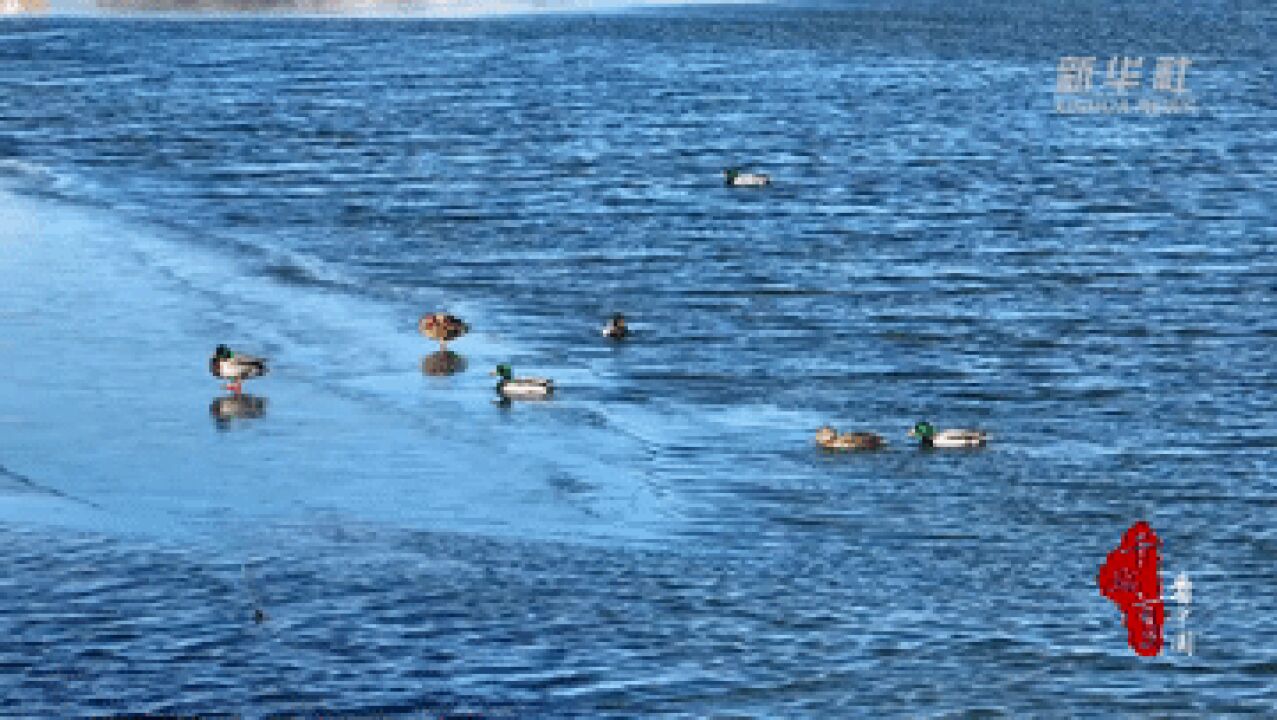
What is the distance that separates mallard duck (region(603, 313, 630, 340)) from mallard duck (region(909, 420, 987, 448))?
9471mm

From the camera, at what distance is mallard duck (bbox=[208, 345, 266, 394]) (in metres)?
36.0

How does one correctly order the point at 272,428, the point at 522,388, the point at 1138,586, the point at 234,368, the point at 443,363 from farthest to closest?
the point at 443,363 < the point at 522,388 < the point at 234,368 < the point at 272,428 < the point at 1138,586

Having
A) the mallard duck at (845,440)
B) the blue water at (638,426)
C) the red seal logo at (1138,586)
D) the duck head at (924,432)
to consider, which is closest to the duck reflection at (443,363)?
the blue water at (638,426)

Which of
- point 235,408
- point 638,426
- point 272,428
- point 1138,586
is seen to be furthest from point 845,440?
point 235,408

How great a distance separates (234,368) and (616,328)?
27.8 ft

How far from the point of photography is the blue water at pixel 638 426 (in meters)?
24.1

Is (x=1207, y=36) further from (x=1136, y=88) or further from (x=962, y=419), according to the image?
(x=962, y=419)

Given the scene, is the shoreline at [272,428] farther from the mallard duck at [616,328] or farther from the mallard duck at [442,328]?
the mallard duck at [616,328]

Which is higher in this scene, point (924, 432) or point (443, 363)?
point (924, 432)

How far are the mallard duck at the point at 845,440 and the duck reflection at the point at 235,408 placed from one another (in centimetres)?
851

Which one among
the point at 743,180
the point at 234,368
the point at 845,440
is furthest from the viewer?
the point at 743,180

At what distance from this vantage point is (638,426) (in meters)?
34.9

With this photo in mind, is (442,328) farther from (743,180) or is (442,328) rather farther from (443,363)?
(743,180)

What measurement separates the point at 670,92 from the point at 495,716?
81.2m
